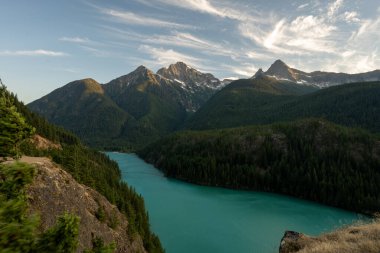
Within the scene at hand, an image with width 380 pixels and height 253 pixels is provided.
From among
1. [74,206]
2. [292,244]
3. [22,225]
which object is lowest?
[74,206]

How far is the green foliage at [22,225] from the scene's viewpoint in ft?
29.6

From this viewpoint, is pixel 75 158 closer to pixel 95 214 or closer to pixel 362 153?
pixel 95 214

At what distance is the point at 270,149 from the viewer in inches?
6914

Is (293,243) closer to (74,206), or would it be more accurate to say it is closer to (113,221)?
(74,206)

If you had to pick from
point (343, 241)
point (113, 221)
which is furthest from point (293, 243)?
point (113, 221)

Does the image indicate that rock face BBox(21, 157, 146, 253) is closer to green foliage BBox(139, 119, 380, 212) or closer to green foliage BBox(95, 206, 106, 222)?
green foliage BBox(95, 206, 106, 222)

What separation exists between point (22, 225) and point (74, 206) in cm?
3890

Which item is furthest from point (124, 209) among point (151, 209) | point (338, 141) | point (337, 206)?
point (338, 141)

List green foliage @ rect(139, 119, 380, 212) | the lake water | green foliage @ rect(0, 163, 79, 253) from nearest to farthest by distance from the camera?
1. green foliage @ rect(0, 163, 79, 253)
2. the lake water
3. green foliage @ rect(139, 119, 380, 212)

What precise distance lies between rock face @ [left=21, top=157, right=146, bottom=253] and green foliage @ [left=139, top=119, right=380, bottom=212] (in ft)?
342

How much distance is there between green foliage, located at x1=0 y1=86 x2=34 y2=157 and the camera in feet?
37.6

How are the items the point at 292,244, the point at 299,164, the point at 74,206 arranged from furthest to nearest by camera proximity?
the point at 299,164
the point at 74,206
the point at 292,244

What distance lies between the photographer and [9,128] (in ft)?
38.1

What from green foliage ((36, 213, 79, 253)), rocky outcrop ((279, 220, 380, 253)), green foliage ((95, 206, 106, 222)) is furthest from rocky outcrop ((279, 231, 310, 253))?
green foliage ((95, 206, 106, 222))
